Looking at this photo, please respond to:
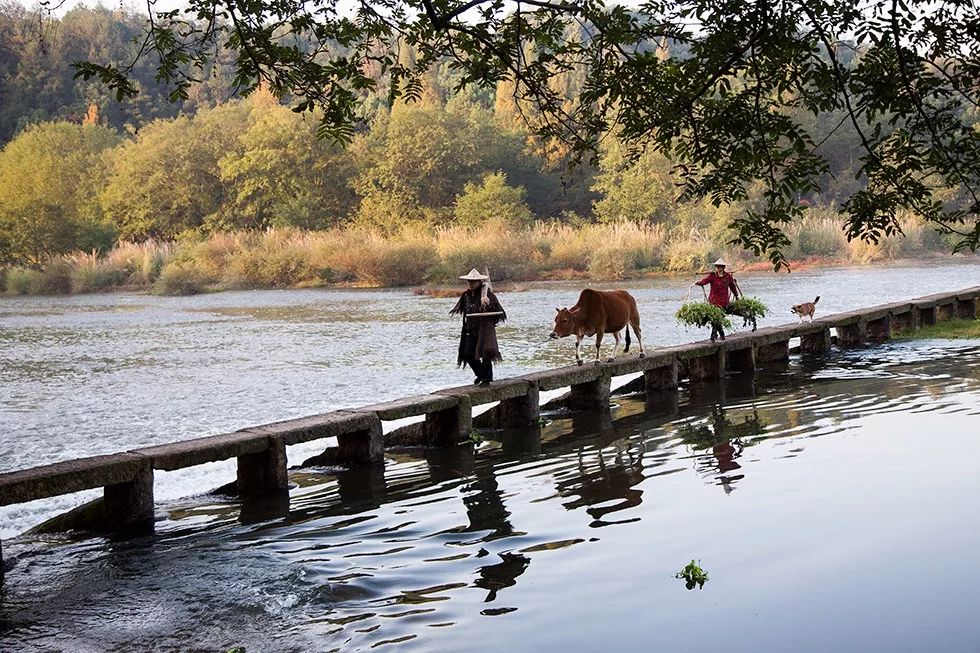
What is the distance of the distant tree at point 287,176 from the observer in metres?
71.8

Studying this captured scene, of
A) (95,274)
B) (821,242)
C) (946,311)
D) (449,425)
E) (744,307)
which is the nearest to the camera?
(449,425)

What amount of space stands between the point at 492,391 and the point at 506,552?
554 cm

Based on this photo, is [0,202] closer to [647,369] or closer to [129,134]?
[129,134]

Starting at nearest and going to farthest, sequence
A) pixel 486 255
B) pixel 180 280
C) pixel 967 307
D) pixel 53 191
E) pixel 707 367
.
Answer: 1. pixel 707 367
2. pixel 967 307
3. pixel 486 255
4. pixel 180 280
5. pixel 53 191

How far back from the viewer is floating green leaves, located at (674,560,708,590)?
24.3 feet

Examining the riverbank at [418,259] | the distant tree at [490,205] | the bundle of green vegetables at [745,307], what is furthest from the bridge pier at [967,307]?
the distant tree at [490,205]

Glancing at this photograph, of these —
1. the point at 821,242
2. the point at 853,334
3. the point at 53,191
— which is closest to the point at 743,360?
the point at 853,334

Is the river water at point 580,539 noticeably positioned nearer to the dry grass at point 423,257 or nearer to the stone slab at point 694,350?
the stone slab at point 694,350

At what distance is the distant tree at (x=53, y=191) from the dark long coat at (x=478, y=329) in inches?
2231

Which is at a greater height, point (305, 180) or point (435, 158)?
point (435, 158)

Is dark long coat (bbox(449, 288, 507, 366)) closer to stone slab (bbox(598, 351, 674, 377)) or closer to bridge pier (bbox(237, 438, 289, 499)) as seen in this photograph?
stone slab (bbox(598, 351, 674, 377))

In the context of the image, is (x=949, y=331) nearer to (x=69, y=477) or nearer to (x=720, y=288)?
(x=720, y=288)

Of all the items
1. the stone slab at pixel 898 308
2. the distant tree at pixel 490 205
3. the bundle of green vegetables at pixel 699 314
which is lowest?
the stone slab at pixel 898 308

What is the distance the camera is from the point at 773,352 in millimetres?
20031
